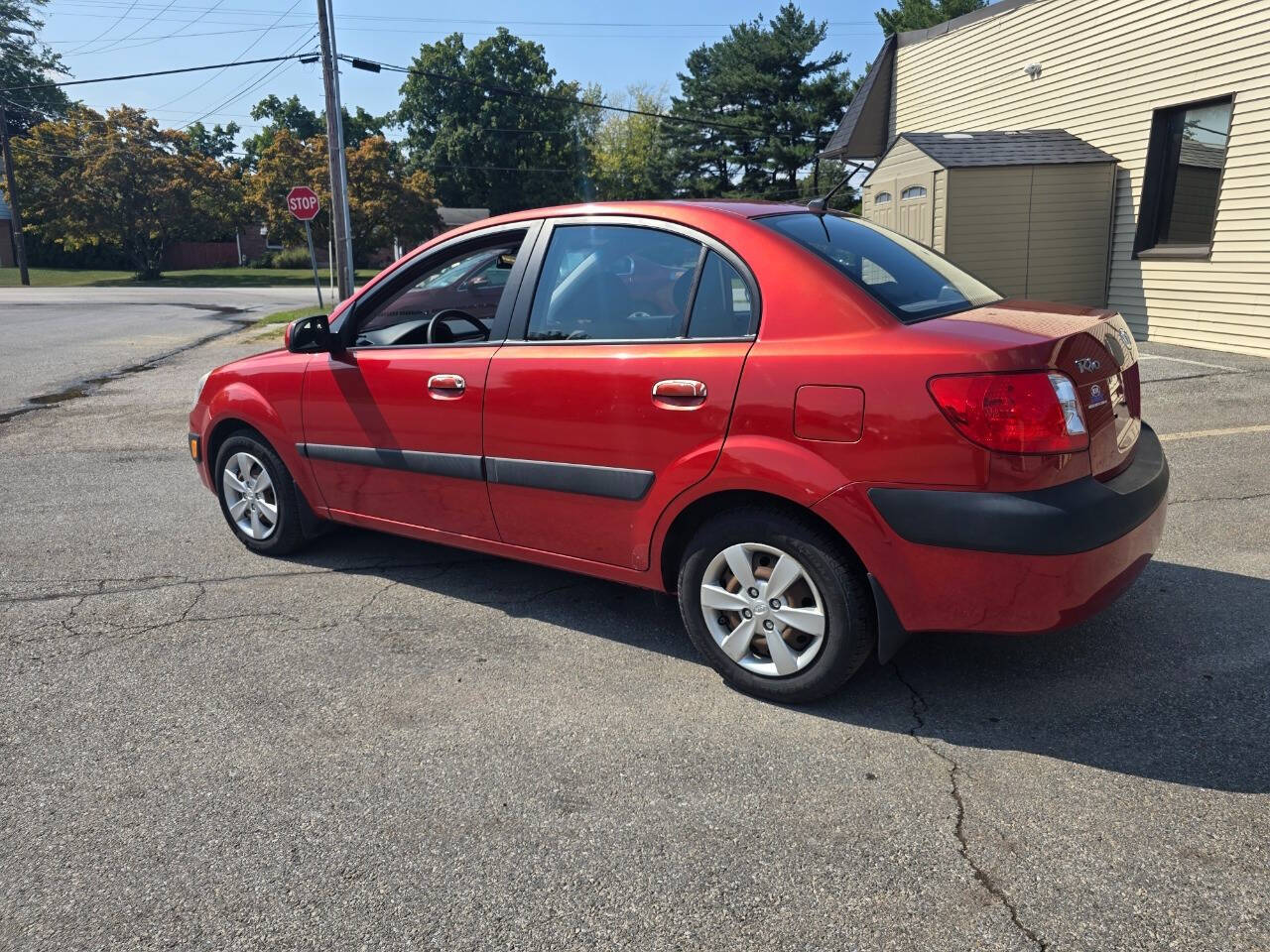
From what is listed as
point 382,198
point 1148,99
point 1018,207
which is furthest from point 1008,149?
point 382,198

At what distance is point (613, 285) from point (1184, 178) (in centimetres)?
1112

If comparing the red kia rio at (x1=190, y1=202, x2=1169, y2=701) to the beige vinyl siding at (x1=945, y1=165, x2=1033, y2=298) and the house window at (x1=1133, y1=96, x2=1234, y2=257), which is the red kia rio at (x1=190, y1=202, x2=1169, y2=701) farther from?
the house window at (x1=1133, y1=96, x2=1234, y2=257)

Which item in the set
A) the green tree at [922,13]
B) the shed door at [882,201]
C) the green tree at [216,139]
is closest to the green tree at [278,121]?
the green tree at [216,139]

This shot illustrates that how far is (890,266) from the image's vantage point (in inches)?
142

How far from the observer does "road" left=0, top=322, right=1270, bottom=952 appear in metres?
2.33

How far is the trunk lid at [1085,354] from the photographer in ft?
9.50

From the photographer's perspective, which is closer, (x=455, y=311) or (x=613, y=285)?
(x=613, y=285)

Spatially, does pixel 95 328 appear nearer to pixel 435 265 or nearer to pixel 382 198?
pixel 435 265

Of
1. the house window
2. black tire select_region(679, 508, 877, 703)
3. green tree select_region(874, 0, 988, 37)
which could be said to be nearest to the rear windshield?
black tire select_region(679, 508, 877, 703)

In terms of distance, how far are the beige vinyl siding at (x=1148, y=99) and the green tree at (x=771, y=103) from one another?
32922 mm

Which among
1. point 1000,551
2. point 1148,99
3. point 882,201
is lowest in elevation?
point 1000,551

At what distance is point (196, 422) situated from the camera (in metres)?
5.33

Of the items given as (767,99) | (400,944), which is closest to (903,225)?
(400,944)

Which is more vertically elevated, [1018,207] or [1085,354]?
[1018,207]
